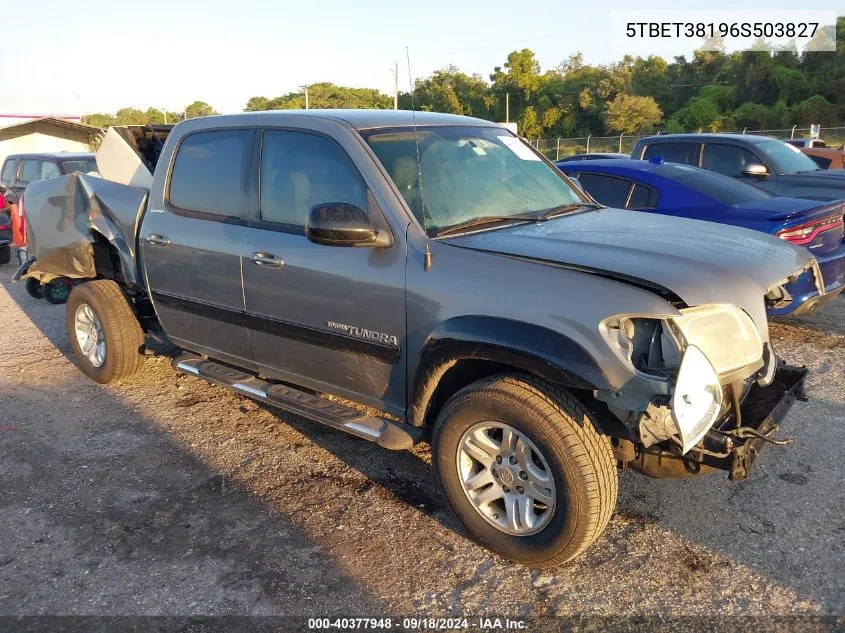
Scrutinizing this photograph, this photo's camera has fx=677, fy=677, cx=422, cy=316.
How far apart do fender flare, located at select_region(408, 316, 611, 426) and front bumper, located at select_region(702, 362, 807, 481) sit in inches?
23.1

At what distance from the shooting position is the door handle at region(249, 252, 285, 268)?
3670mm

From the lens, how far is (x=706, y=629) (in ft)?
8.61

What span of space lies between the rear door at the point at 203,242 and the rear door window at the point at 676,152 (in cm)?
687

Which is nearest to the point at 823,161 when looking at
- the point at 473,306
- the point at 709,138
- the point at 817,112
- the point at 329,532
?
the point at 709,138

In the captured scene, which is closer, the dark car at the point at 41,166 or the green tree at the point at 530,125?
the dark car at the point at 41,166

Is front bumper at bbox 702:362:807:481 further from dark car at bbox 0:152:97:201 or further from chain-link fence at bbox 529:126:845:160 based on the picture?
chain-link fence at bbox 529:126:845:160

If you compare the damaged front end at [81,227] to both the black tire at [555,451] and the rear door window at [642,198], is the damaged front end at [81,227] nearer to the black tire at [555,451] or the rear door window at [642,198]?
the black tire at [555,451]

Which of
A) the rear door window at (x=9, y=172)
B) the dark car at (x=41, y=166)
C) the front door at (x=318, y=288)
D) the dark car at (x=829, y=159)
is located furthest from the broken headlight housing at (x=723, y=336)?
the rear door window at (x=9, y=172)

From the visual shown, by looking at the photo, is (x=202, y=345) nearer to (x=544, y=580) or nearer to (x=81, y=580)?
(x=81, y=580)

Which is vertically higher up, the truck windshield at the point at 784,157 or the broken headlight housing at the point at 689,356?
the truck windshield at the point at 784,157

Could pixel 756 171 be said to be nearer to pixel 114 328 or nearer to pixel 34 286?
pixel 114 328

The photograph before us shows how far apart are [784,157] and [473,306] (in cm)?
802

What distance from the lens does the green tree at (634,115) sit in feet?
143

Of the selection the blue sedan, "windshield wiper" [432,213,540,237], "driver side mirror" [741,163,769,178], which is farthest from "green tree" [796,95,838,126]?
"windshield wiper" [432,213,540,237]
